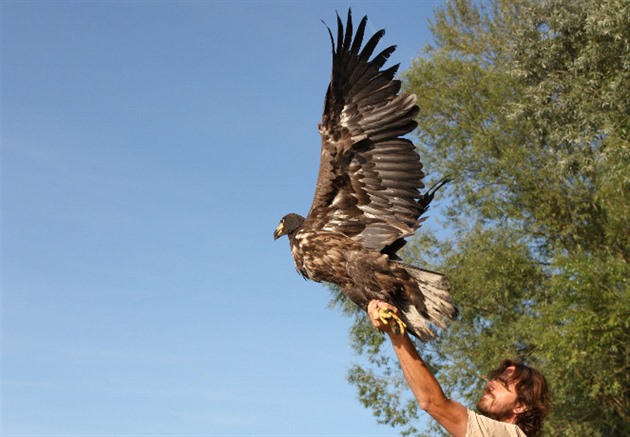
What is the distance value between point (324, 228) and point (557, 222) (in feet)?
61.5

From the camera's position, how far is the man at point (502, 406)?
334 centimetres

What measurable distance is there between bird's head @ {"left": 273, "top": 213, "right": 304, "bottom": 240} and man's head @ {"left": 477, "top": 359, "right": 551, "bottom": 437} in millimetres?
2982

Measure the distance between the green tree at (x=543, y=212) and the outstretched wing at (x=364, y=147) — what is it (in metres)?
12.5

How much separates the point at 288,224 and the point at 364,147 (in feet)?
2.76

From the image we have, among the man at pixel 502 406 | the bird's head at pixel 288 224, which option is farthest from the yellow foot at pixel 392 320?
the bird's head at pixel 288 224

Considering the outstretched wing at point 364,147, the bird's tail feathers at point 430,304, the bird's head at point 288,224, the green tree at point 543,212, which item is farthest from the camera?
the green tree at point 543,212

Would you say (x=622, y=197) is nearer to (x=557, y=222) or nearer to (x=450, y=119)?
(x=557, y=222)

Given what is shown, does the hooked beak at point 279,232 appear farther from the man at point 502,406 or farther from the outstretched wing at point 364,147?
the man at point 502,406

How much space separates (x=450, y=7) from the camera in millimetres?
28859

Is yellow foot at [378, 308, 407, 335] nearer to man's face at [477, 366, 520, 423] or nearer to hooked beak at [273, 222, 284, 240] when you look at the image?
man's face at [477, 366, 520, 423]

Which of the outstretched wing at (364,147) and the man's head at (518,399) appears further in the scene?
the outstretched wing at (364,147)

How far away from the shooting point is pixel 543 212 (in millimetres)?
22844

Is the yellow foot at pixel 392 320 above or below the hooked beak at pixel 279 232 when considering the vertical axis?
below

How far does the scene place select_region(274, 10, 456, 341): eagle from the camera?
5.66 m
